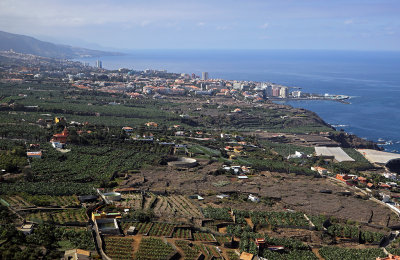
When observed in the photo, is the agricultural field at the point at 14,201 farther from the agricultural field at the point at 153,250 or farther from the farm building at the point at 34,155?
the farm building at the point at 34,155

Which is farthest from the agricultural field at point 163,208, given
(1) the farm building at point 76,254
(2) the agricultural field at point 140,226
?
(1) the farm building at point 76,254

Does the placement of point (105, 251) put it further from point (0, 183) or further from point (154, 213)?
point (0, 183)

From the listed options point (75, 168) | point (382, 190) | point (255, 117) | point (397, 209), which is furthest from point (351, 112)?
point (75, 168)

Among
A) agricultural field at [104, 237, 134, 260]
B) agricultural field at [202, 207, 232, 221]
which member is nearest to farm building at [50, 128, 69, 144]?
agricultural field at [202, 207, 232, 221]

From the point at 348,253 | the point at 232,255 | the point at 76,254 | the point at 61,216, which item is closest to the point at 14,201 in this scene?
the point at 61,216

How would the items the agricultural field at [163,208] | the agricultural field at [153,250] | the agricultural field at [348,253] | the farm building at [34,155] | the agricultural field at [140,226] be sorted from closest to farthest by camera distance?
the agricultural field at [153,250], the agricultural field at [140,226], the agricultural field at [348,253], the agricultural field at [163,208], the farm building at [34,155]

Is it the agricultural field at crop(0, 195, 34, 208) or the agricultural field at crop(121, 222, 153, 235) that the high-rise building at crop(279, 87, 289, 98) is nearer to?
the agricultural field at crop(121, 222, 153, 235)
